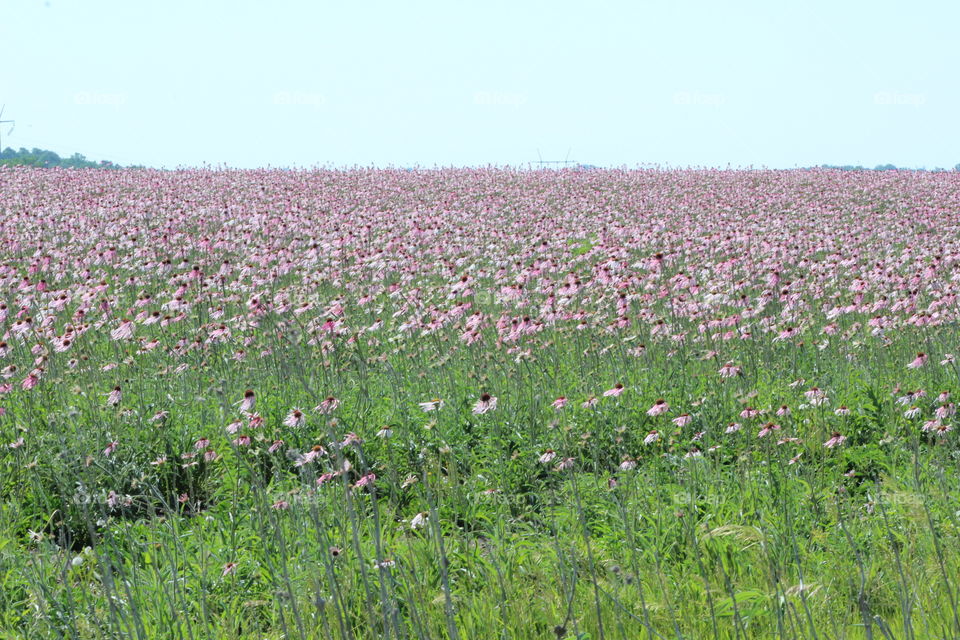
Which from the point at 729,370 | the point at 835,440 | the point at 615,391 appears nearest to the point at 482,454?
the point at 615,391

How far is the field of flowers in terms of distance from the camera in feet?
11.7

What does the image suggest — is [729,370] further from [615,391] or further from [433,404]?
[433,404]

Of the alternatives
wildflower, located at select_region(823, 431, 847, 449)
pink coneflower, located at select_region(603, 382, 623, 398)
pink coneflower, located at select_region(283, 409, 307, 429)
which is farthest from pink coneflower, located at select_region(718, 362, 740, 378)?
pink coneflower, located at select_region(283, 409, 307, 429)

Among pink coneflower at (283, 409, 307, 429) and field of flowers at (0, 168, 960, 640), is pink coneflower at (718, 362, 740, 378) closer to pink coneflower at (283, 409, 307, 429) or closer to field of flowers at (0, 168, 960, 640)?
field of flowers at (0, 168, 960, 640)

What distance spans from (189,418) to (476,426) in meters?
1.97

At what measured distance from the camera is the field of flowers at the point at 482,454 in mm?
3572

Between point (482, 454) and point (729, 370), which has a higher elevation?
point (729, 370)

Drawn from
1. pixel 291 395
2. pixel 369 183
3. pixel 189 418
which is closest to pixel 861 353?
pixel 291 395

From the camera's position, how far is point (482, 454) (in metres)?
5.88

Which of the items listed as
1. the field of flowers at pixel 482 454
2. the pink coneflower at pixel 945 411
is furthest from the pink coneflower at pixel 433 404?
the pink coneflower at pixel 945 411

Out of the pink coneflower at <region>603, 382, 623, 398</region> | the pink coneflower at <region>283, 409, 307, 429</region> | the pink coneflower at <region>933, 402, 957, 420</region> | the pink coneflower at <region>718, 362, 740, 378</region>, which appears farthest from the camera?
the pink coneflower at <region>718, 362, 740, 378</region>

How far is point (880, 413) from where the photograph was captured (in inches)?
243

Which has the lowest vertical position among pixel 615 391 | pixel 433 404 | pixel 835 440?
pixel 835 440

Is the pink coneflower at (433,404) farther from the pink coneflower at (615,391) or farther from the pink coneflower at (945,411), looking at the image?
the pink coneflower at (945,411)
